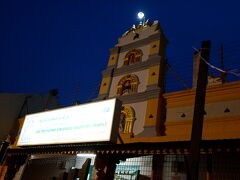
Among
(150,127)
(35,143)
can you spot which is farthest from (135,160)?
(35,143)

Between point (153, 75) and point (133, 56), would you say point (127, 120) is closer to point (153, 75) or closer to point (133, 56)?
point (153, 75)

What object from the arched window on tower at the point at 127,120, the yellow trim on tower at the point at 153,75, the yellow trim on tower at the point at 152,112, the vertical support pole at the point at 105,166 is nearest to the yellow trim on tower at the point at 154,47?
the yellow trim on tower at the point at 153,75

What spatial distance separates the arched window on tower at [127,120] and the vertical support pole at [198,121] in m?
9.46

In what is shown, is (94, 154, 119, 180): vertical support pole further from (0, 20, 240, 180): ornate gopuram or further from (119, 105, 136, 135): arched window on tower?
(119, 105, 136, 135): arched window on tower

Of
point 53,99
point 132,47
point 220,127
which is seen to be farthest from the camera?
point 53,99

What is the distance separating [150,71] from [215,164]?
749 centimetres

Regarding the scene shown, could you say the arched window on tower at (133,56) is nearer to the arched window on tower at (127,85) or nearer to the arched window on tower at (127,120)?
the arched window on tower at (127,85)

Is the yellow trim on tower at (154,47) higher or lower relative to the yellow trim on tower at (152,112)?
higher

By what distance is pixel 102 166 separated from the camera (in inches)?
393

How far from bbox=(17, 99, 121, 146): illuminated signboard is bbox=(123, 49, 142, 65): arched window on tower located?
760cm

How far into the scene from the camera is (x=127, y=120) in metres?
15.2

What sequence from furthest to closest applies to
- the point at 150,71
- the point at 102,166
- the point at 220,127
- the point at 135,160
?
the point at 150,71 < the point at 135,160 < the point at 220,127 < the point at 102,166

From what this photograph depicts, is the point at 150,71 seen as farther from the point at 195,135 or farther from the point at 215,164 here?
the point at 195,135

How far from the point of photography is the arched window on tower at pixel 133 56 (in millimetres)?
17964
